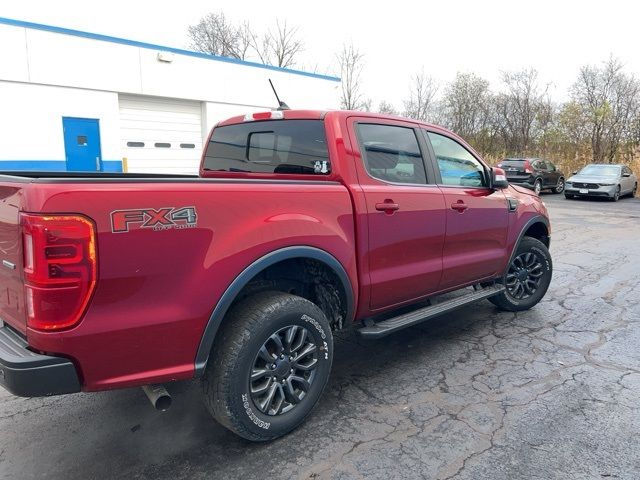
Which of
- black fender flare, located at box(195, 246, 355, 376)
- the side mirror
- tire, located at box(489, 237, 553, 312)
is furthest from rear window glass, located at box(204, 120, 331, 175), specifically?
tire, located at box(489, 237, 553, 312)

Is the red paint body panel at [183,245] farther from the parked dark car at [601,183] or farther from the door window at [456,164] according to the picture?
the parked dark car at [601,183]

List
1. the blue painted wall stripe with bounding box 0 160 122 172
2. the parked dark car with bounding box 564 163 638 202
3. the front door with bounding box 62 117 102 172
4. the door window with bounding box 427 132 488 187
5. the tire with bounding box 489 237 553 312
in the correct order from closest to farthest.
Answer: the door window with bounding box 427 132 488 187, the tire with bounding box 489 237 553 312, the blue painted wall stripe with bounding box 0 160 122 172, the front door with bounding box 62 117 102 172, the parked dark car with bounding box 564 163 638 202

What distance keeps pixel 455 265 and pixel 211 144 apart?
2.32m

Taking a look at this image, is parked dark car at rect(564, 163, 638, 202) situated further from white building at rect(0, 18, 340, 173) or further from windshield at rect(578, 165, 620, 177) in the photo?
white building at rect(0, 18, 340, 173)

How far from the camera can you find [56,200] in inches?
78.5

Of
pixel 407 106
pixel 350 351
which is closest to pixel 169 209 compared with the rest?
pixel 350 351

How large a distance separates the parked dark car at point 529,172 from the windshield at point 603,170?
4.43ft

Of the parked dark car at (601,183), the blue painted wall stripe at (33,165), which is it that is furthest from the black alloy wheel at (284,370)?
the parked dark car at (601,183)

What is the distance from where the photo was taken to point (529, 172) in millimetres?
19719

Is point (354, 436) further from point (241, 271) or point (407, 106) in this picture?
point (407, 106)

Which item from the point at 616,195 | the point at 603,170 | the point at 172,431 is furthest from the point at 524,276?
the point at 603,170

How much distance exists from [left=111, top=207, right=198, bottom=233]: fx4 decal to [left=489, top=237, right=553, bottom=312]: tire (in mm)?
3637

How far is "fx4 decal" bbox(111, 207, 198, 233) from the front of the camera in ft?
6.95

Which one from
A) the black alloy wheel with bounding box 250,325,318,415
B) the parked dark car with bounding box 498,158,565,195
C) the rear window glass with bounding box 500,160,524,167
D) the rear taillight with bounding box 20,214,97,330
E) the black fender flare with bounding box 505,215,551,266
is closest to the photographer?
the rear taillight with bounding box 20,214,97,330
